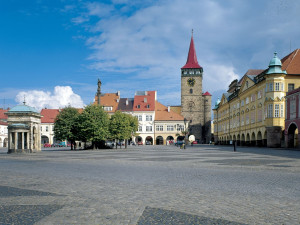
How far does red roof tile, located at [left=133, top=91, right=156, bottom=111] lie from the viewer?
321 feet

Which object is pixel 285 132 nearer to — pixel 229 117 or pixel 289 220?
pixel 229 117

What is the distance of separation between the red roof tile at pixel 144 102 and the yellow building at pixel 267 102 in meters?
33.8

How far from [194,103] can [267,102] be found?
2170 inches

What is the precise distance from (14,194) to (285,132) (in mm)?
44555

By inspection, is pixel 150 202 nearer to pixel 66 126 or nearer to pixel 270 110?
pixel 270 110

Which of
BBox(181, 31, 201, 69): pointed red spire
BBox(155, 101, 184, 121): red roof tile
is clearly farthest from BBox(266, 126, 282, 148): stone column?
BBox(181, 31, 201, 69): pointed red spire

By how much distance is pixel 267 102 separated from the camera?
5009cm

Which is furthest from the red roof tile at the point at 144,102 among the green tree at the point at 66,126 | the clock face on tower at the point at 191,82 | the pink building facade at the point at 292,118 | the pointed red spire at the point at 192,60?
the pink building facade at the point at 292,118

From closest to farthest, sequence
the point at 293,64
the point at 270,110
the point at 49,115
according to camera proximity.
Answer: the point at 270,110, the point at 293,64, the point at 49,115

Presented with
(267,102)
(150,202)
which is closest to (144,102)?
(267,102)

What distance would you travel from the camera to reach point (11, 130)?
119ft

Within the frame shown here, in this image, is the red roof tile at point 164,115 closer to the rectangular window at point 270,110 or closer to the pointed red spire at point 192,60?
the pointed red spire at point 192,60

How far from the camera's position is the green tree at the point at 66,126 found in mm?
52175

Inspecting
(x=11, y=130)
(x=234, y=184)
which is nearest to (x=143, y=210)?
(x=234, y=184)
